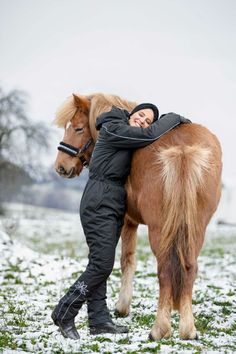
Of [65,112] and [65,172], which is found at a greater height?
[65,112]

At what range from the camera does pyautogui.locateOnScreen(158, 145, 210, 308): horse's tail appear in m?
4.20

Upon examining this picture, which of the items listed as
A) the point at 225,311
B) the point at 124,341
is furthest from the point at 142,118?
the point at 225,311

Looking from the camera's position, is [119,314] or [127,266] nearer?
[119,314]

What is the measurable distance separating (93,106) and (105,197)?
1.24 m

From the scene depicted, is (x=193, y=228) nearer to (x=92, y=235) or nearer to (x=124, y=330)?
(x=92, y=235)

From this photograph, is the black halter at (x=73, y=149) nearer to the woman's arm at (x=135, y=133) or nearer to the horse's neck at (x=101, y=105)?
the horse's neck at (x=101, y=105)

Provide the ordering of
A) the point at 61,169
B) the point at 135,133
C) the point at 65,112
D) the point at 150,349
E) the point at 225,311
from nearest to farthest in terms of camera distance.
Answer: the point at 150,349
the point at 135,133
the point at 65,112
the point at 61,169
the point at 225,311

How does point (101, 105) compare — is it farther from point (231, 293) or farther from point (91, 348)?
point (231, 293)

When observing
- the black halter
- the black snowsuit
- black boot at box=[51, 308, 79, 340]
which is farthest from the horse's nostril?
black boot at box=[51, 308, 79, 340]

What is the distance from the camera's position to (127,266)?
6.03 metres

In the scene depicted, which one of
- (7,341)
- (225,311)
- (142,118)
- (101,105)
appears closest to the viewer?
(7,341)

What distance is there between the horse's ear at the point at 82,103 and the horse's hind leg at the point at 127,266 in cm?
131

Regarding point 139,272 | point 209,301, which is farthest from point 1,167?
point 209,301

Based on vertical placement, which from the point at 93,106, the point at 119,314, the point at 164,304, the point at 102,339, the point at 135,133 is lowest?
the point at 119,314
